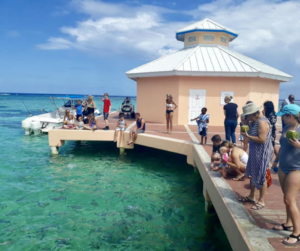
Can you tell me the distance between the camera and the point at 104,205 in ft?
24.0

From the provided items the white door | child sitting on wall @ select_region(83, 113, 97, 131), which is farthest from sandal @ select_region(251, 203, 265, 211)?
the white door

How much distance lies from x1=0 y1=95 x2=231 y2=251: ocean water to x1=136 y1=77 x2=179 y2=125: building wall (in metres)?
4.05

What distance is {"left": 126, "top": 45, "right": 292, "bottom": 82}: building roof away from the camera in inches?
563

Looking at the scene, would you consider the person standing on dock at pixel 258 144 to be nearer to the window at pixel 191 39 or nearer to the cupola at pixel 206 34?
the cupola at pixel 206 34

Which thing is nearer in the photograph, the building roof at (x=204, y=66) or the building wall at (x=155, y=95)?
the building roof at (x=204, y=66)

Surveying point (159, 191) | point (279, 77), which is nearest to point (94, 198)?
point (159, 191)

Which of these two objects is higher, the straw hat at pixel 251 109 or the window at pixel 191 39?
the window at pixel 191 39

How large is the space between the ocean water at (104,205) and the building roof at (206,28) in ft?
30.8

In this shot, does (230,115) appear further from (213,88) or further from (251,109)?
(213,88)

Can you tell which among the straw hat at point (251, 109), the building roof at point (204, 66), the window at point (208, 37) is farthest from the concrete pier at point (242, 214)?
the window at point (208, 37)

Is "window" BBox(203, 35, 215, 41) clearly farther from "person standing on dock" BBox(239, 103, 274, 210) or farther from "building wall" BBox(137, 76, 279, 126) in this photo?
"person standing on dock" BBox(239, 103, 274, 210)

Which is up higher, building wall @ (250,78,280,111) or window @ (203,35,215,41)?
window @ (203,35,215,41)

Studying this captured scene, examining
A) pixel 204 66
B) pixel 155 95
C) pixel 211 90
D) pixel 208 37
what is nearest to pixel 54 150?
pixel 155 95

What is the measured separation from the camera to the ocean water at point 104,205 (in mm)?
5621
